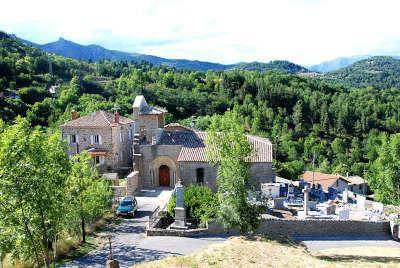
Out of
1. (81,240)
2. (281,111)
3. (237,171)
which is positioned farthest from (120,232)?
(281,111)

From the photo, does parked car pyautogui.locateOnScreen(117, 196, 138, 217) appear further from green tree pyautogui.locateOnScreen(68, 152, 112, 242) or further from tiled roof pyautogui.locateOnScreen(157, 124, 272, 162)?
tiled roof pyautogui.locateOnScreen(157, 124, 272, 162)

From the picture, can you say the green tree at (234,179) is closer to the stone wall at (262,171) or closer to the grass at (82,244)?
the grass at (82,244)

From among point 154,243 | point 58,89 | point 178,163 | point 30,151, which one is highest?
point 58,89

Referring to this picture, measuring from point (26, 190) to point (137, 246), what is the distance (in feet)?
26.6

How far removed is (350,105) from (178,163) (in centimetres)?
9278

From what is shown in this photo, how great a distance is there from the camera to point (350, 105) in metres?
115

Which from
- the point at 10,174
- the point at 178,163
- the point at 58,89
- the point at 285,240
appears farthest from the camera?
the point at 58,89

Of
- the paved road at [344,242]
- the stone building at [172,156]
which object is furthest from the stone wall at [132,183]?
the paved road at [344,242]

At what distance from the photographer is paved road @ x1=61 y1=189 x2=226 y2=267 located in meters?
19.6

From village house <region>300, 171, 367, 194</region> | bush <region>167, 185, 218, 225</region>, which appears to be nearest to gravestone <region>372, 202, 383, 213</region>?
bush <region>167, 185, 218, 225</region>

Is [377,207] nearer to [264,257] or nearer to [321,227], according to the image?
[321,227]

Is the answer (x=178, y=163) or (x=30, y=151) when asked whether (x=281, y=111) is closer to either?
(x=178, y=163)

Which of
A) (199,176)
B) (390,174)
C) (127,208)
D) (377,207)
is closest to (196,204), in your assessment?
(127,208)

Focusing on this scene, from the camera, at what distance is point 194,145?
109ft
